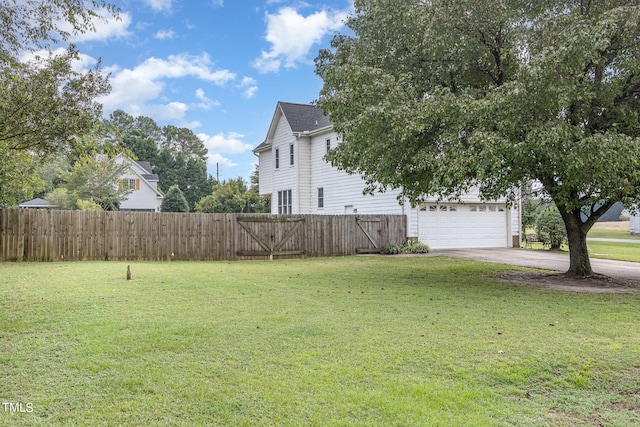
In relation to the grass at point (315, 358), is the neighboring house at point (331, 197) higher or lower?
higher

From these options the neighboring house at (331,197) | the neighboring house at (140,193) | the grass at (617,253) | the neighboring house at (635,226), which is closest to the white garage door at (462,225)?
the neighboring house at (331,197)

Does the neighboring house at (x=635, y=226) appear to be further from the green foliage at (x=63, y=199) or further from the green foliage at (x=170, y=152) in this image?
the green foliage at (x=170, y=152)

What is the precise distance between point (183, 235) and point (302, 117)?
37.3 ft

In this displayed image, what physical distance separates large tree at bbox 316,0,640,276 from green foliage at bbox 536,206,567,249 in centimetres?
1041

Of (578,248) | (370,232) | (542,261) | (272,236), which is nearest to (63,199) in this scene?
(272,236)

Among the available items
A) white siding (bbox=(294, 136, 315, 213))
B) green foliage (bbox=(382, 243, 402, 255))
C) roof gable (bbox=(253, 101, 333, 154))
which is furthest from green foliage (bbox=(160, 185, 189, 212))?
green foliage (bbox=(382, 243, 402, 255))

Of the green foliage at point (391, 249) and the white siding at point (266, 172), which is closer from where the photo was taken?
the green foliage at point (391, 249)

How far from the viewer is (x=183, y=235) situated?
644 inches

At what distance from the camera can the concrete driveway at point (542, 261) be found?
12203mm

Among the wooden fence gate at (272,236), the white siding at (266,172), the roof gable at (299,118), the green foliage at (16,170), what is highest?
the roof gable at (299,118)

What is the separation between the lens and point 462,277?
11.6m

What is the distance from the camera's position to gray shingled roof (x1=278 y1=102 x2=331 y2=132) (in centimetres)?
2391

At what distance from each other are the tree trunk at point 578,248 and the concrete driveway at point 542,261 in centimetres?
115

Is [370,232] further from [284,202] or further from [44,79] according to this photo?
[44,79]
